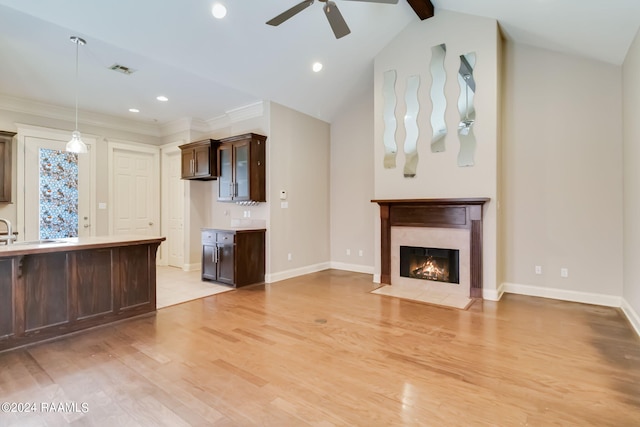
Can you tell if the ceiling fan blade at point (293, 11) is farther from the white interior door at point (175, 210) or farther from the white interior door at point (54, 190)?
the white interior door at point (54, 190)

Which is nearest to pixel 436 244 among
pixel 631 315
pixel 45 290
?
pixel 631 315

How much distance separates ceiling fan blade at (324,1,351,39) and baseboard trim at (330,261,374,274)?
399cm

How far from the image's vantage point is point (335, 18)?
3287 millimetres

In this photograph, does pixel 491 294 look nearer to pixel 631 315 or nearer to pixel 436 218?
pixel 436 218

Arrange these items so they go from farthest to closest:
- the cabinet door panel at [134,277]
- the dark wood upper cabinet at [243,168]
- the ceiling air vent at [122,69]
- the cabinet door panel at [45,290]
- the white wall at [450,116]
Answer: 1. the dark wood upper cabinet at [243,168]
2. the white wall at [450,116]
3. the ceiling air vent at [122,69]
4. the cabinet door panel at [134,277]
5. the cabinet door panel at [45,290]

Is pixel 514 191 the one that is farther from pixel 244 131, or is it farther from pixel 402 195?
pixel 244 131

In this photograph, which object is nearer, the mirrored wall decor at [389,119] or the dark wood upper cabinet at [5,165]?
the dark wood upper cabinet at [5,165]

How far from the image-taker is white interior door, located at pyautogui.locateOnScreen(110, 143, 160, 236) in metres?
6.24

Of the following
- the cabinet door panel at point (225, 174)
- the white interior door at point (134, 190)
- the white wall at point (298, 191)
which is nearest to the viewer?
the white wall at point (298, 191)

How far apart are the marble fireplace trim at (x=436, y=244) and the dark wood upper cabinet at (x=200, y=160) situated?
3342 millimetres

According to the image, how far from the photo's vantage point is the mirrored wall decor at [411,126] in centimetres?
478

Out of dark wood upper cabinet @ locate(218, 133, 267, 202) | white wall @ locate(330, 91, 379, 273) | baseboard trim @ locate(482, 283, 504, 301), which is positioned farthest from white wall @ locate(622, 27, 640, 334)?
dark wood upper cabinet @ locate(218, 133, 267, 202)

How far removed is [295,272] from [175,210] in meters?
2.96

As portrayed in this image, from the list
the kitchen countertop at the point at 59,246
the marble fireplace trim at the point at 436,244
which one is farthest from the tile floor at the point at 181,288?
the marble fireplace trim at the point at 436,244
